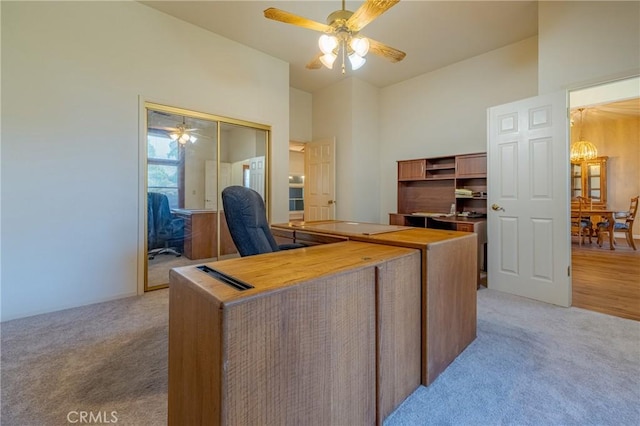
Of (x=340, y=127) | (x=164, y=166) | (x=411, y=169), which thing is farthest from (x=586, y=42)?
(x=164, y=166)

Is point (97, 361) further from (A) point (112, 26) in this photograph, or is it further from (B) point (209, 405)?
(A) point (112, 26)

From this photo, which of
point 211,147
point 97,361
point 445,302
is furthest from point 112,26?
point 445,302

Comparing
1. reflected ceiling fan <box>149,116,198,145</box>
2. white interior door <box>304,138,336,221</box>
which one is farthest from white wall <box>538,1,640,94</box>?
reflected ceiling fan <box>149,116,198,145</box>

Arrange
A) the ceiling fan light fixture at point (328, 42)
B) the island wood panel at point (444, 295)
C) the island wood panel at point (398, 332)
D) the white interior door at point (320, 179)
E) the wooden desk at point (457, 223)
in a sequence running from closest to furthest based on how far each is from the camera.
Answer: the island wood panel at point (398, 332), the island wood panel at point (444, 295), the ceiling fan light fixture at point (328, 42), the wooden desk at point (457, 223), the white interior door at point (320, 179)

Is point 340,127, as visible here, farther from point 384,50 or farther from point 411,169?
point 384,50

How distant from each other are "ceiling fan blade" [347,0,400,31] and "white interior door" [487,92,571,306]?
191cm

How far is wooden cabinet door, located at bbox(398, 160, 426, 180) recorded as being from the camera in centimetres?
453

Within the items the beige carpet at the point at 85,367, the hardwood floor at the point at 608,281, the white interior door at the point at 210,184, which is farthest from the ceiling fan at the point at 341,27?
the hardwood floor at the point at 608,281

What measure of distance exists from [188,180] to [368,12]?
2668 millimetres

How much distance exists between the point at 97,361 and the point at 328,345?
1.67m

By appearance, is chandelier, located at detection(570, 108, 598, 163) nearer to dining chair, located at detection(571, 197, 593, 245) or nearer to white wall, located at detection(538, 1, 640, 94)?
dining chair, located at detection(571, 197, 593, 245)

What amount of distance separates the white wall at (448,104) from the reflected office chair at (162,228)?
3378mm

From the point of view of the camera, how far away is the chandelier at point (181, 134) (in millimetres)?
3338

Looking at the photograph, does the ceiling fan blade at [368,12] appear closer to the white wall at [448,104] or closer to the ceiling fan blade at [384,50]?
the ceiling fan blade at [384,50]
